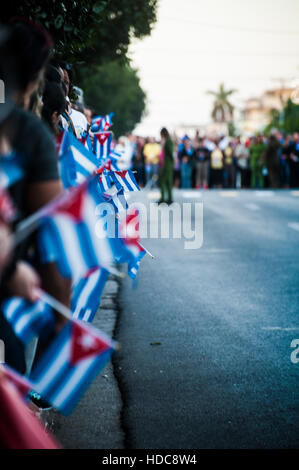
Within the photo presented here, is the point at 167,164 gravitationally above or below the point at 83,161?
below

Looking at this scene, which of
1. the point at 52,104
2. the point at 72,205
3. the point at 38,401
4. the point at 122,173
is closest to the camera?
the point at 72,205

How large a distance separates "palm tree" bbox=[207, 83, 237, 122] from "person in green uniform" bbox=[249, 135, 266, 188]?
87.2 m

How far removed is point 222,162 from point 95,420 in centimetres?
2494

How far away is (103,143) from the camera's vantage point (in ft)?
19.6

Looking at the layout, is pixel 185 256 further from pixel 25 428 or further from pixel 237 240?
pixel 25 428

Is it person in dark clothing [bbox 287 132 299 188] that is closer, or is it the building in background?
person in dark clothing [bbox 287 132 299 188]

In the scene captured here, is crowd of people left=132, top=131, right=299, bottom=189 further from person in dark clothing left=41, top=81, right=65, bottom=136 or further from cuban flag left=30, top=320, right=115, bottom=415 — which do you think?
cuban flag left=30, top=320, right=115, bottom=415

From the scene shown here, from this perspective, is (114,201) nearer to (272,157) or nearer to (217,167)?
(272,157)

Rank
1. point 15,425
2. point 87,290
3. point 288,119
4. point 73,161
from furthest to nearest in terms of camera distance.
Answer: point 288,119 < point 73,161 < point 87,290 < point 15,425

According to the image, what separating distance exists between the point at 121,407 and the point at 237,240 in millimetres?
7809

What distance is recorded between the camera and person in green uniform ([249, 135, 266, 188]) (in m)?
28.4

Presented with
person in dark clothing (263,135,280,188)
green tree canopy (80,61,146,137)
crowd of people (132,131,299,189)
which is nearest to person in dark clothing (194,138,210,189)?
crowd of people (132,131,299,189)

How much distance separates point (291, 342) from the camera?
17.8ft

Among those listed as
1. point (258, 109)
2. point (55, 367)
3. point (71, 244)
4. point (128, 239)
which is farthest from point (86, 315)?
point (258, 109)
